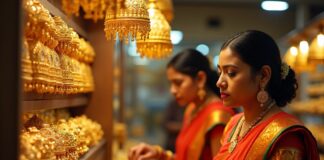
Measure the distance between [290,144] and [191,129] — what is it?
1445mm

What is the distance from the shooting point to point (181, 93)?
3807mm

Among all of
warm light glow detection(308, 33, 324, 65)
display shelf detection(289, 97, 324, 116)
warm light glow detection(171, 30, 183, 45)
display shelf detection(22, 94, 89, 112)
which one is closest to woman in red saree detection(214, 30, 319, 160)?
display shelf detection(22, 94, 89, 112)

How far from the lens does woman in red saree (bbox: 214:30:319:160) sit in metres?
2.45

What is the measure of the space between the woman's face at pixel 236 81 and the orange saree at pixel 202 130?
3.07 feet

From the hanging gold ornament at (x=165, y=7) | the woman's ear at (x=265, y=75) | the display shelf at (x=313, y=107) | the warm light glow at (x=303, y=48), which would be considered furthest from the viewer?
the display shelf at (x=313, y=107)

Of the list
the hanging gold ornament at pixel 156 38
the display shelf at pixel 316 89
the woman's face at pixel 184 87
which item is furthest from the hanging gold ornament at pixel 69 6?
the display shelf at pixel 316 89

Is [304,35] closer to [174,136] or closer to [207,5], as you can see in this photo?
[174,136]

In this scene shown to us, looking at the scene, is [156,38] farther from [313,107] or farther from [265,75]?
[313,107]

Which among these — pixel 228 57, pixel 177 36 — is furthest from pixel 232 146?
pixel 177 36

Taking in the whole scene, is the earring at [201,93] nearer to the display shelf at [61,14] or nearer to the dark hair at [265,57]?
the display shelf at [61,14]

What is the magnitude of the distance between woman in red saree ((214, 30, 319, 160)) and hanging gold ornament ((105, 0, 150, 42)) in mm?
428

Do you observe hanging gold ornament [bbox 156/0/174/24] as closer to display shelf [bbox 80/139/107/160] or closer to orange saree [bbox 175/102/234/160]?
orange saree [bbox 175/102/234/160]

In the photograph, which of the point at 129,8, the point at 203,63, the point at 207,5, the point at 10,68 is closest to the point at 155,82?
the point at 207,5

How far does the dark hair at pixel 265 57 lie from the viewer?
2.54 metres
